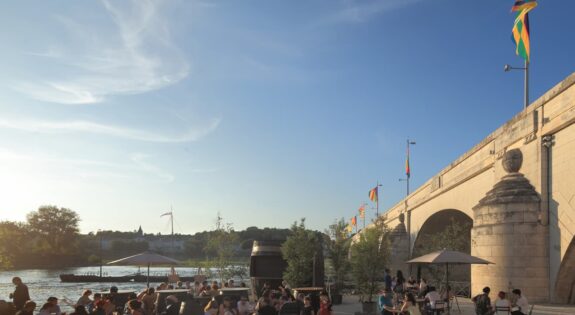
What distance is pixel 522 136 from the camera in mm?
20141

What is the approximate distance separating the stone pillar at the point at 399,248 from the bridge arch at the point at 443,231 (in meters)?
1.40

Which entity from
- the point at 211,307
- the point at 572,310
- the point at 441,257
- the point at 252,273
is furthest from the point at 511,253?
the point at 211,307

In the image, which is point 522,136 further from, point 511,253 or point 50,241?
point 50,241

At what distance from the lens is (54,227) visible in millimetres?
117938

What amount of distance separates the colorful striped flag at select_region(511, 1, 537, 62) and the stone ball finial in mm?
4314

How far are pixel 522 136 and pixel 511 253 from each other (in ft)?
14.9

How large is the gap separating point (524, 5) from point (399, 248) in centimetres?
2902

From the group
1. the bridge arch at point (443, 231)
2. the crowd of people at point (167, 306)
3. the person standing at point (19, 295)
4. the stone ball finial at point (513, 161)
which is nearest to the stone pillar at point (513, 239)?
the stone ball finial at point (513, 161)

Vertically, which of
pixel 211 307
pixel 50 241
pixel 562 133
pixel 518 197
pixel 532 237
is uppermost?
pixel 562 133

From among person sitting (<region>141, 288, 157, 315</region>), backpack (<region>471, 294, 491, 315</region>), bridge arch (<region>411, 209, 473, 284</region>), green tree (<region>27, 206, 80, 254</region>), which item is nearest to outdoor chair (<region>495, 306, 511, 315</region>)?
backpack (<region>471, 294, 491, 315</region>)

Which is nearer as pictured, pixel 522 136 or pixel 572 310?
pixel 572 310

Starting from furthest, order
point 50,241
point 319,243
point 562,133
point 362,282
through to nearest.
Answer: point 50,241
point 319,243
point 362,282
point 562,133

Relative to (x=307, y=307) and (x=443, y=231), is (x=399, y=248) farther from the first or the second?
(x=307, y=307)

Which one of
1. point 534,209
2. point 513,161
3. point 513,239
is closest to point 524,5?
point 513,161
